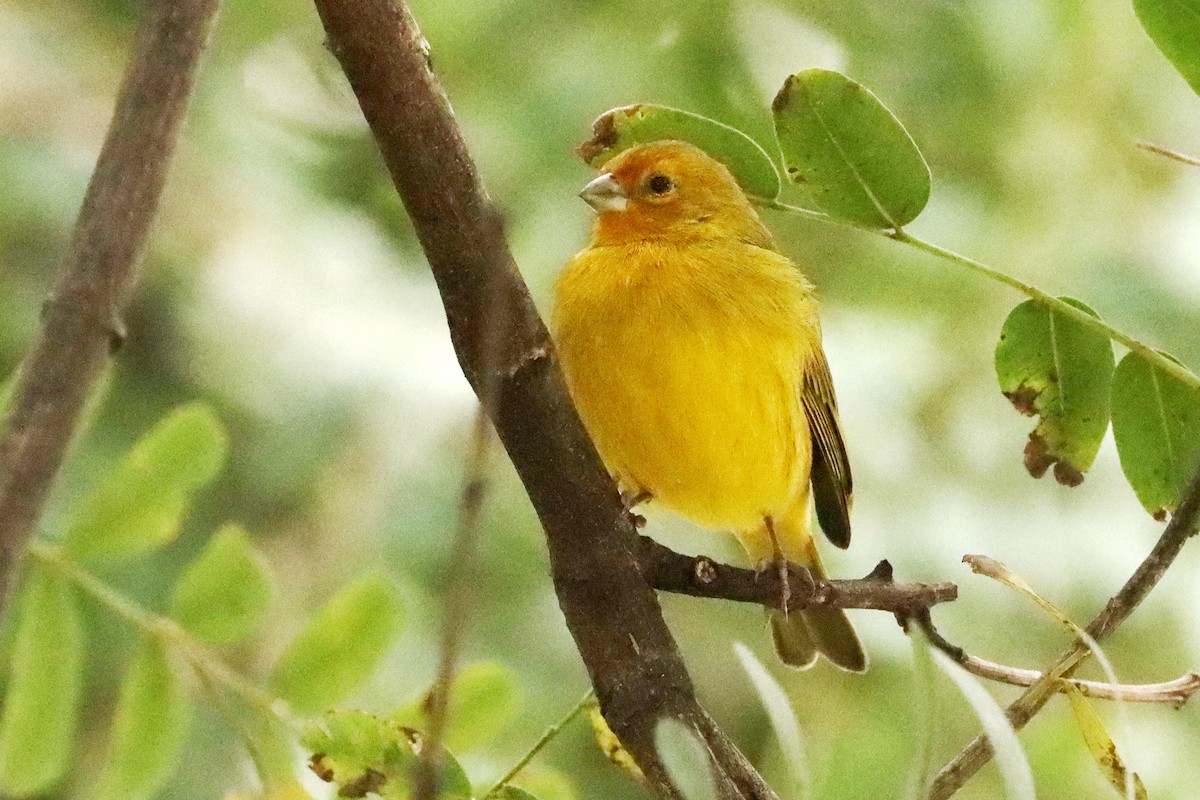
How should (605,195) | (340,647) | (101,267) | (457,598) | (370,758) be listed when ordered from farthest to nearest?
(605,195) < (340,647) < (370,758) < (101,267) < (457,598)

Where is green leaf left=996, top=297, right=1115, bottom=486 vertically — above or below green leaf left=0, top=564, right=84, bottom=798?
above

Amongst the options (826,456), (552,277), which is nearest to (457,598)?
(826,456)

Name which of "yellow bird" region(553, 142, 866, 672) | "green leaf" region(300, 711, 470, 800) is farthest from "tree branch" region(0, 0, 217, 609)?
"yellow bird" region(553, 142, 866, 672)

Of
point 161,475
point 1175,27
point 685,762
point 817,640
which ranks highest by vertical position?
point 1175,27

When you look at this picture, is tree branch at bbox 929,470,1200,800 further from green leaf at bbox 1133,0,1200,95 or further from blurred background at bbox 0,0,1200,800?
blurred background at bbox 0,0,1200,800

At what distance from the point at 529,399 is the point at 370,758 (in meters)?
0.41

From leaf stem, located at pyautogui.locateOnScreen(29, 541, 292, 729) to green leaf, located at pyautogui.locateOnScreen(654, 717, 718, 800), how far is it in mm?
682

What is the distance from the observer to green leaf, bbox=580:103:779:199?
168 centimetres

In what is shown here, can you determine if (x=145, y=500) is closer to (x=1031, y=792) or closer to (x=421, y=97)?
(x=421, y=97)

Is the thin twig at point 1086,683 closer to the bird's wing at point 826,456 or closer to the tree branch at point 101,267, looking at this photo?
the tree branch at point 101,267

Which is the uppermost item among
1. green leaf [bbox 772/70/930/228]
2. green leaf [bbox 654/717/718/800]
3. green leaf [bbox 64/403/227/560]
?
green leaf [bbox 772/70/930/228]

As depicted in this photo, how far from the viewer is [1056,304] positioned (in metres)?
1.63

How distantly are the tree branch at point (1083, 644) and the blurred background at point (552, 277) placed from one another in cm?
174

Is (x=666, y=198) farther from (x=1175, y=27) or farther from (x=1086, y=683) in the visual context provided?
(x=1086, y=683)
